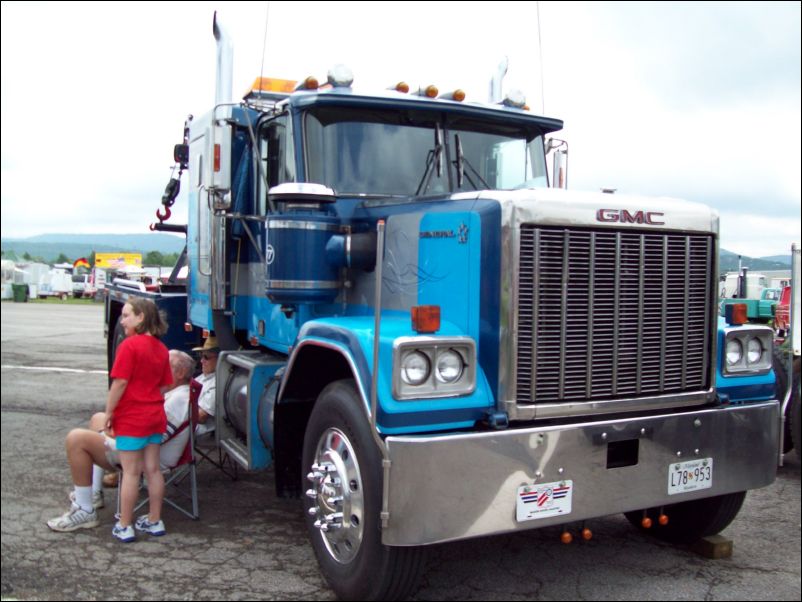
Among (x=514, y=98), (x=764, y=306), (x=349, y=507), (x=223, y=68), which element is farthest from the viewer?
(x=223, y=68)

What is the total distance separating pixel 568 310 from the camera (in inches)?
146

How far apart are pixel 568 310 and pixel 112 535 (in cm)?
312

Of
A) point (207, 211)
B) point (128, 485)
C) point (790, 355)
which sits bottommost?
→ point (128, 485)

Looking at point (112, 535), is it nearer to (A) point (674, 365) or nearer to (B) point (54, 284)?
(A) point (674, 365)

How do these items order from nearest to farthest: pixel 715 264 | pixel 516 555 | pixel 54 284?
pixel 715 264, pixel 516 555, pixel 54 284

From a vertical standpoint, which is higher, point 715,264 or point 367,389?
point 715,264

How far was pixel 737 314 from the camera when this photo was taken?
14.4 ft

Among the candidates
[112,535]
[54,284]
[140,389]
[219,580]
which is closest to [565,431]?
[219,580]

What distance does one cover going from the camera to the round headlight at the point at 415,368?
3393 millimetres

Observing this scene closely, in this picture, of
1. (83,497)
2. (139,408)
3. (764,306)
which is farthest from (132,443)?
(764,306)

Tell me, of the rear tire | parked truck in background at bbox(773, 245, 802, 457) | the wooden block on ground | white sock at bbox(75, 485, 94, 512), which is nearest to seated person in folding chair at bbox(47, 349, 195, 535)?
white sock at bbox(75, 485, 94, 512)

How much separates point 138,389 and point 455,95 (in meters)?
2.71

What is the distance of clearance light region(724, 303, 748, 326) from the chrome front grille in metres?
0.35

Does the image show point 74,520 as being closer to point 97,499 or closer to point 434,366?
point 97,499
